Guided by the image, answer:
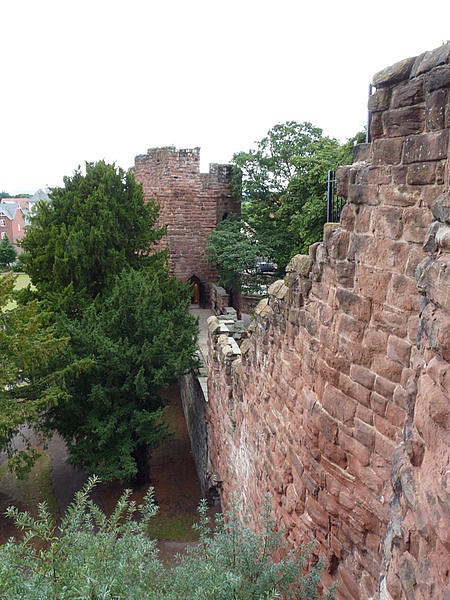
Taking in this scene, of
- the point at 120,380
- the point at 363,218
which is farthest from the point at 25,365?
the point at 363,218

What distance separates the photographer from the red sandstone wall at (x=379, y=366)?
1847 mm

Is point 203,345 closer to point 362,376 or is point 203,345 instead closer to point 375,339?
point 362,376

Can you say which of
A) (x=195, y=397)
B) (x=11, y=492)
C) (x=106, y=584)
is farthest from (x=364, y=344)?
(x=11, y=492)

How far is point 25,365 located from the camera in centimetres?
952

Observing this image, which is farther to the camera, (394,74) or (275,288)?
(275,288)

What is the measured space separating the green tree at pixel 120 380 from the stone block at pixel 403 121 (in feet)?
24.9

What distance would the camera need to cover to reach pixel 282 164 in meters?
18.0

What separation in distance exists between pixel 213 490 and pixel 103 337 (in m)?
3.85

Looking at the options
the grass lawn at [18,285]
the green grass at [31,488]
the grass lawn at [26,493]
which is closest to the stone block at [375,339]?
the grass lawn at [26,493]

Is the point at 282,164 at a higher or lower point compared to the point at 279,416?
higher

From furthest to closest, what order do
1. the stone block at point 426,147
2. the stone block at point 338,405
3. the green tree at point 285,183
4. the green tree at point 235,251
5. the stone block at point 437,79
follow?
1. the green tree at point 235,251
2. the green tree at point 285,183
3. the stone block at point 338,405
4. the stone block at point 426,147
5. the stone block at point 437,79

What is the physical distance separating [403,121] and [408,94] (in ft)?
0.49

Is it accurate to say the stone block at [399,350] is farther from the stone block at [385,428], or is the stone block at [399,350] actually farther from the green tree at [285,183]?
the green tree at [285,183]

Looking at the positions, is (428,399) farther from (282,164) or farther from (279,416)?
(282,164)
